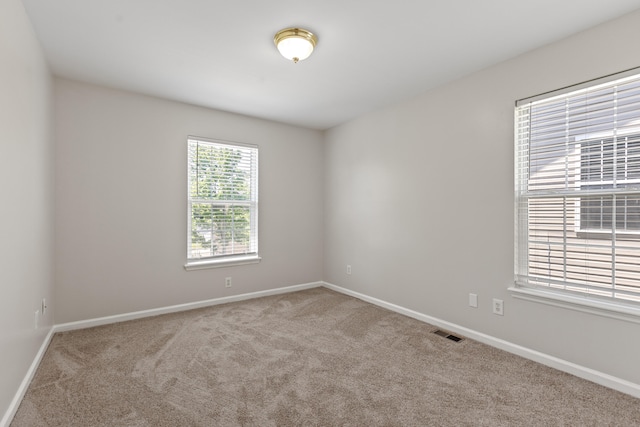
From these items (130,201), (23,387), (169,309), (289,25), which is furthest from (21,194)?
(289,25)

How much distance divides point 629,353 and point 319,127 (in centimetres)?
410

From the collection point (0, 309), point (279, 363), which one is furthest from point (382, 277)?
point (0, 309)

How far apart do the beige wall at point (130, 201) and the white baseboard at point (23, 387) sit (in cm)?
60

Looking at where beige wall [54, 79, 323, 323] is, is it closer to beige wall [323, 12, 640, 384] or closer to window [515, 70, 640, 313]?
beige wall [323, 12, 640, 384]

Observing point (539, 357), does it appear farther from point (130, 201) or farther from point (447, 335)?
point (130, 201)

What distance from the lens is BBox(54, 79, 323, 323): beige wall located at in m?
3.12

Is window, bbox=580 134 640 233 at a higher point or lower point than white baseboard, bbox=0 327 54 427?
higher

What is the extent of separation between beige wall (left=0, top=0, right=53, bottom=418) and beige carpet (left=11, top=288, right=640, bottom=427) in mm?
369

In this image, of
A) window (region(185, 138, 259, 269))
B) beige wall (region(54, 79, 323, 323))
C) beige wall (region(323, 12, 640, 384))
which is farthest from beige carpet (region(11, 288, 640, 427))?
window (region(185, 138, 259, 269))

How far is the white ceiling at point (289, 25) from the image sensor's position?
2.04 meters

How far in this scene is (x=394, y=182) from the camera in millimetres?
3754

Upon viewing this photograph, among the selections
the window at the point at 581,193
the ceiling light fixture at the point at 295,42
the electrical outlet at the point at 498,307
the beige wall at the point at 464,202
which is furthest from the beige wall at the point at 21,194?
the window at the point at 581,193

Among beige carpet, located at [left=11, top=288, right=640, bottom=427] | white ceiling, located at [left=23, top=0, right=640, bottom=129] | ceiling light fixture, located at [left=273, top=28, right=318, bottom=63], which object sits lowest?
beige carpet, located at [left=11, top=288, right=640, bottom=427]

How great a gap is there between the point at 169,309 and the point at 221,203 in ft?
4.61
